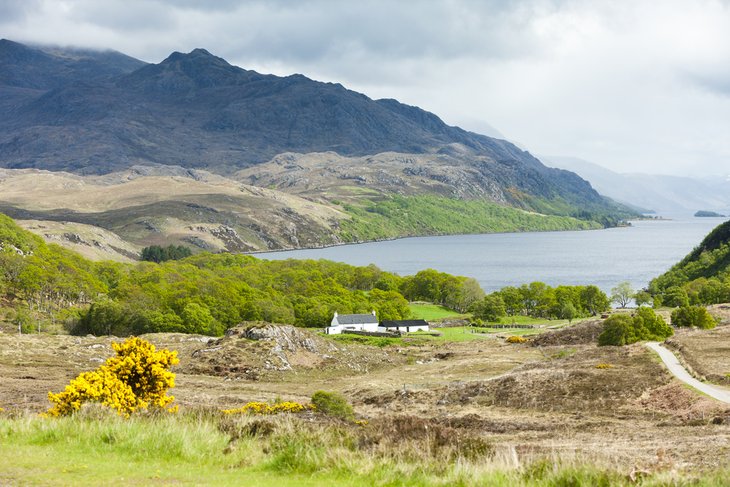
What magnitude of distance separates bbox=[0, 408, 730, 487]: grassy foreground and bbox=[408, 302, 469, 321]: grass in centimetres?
11228

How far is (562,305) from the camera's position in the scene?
124 m

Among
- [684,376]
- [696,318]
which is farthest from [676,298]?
[684,376]

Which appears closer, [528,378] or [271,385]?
[528,378]

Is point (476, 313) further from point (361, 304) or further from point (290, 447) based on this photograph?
point (290, 447)

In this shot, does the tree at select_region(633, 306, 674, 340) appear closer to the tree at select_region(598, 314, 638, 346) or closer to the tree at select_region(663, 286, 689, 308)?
the tree at select_region(598, 314, 638, 346)

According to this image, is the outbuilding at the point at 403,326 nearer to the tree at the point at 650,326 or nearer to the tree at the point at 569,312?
the tree at the point at 569,312

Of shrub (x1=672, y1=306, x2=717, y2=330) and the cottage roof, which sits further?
the cottage roof

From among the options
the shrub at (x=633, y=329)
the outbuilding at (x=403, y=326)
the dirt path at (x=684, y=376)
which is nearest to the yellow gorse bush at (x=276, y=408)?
the dirt path at (x=684, y=376)

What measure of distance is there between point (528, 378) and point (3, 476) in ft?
139

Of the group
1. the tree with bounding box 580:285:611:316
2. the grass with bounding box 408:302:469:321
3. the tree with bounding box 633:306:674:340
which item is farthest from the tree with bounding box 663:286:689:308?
the tree with bounding box 633:306:674:340

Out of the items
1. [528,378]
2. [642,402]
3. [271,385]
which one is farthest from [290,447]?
[271,385]

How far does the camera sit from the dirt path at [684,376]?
4016 cm

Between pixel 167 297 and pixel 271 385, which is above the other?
pixel 167 297

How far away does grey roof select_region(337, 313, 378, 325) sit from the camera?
108 metres
